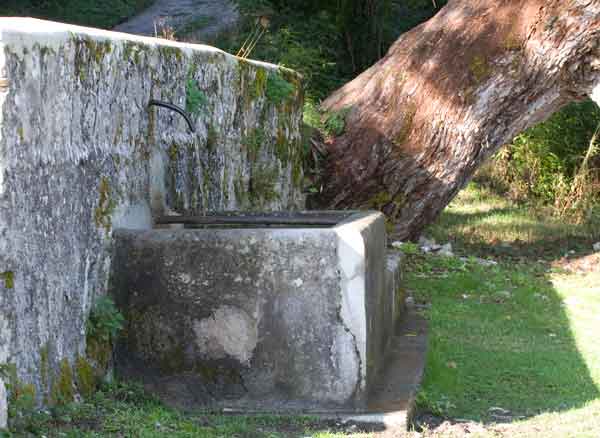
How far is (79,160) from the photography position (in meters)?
3.86

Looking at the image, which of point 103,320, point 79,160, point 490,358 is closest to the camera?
point 79,160

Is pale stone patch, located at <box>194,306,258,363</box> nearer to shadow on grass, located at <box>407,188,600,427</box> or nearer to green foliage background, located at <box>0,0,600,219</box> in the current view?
shadow on grass, located at <box>407,188,600,427</box>

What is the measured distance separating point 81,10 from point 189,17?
1893 millimetres

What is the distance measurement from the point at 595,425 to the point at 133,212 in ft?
7.70

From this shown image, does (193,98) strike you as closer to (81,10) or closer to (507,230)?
(507,230)

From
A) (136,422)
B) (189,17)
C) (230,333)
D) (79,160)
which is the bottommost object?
(136,422)

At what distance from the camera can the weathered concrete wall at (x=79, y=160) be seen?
10.8 ft

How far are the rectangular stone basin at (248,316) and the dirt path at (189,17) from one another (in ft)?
36.5

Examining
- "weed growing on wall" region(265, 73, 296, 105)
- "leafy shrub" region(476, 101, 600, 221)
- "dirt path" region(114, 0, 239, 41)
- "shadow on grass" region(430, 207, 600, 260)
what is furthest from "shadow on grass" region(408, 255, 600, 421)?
"dirt path" region(114, 0, 239, 41)

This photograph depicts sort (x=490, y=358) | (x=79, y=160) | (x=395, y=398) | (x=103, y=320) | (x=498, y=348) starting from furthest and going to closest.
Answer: (x=498, y=348), (x=490, y=358), (x=395, y=398), (x=103, y=320), (x=79, y=160)

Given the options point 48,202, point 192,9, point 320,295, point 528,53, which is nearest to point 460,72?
point 528,53

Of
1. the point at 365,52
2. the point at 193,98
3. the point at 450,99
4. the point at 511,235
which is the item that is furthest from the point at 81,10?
the point at 193,98

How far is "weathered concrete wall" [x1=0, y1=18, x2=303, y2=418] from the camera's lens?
3.28 meters

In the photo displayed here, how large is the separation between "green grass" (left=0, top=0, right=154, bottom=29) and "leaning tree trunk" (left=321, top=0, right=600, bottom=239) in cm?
678
